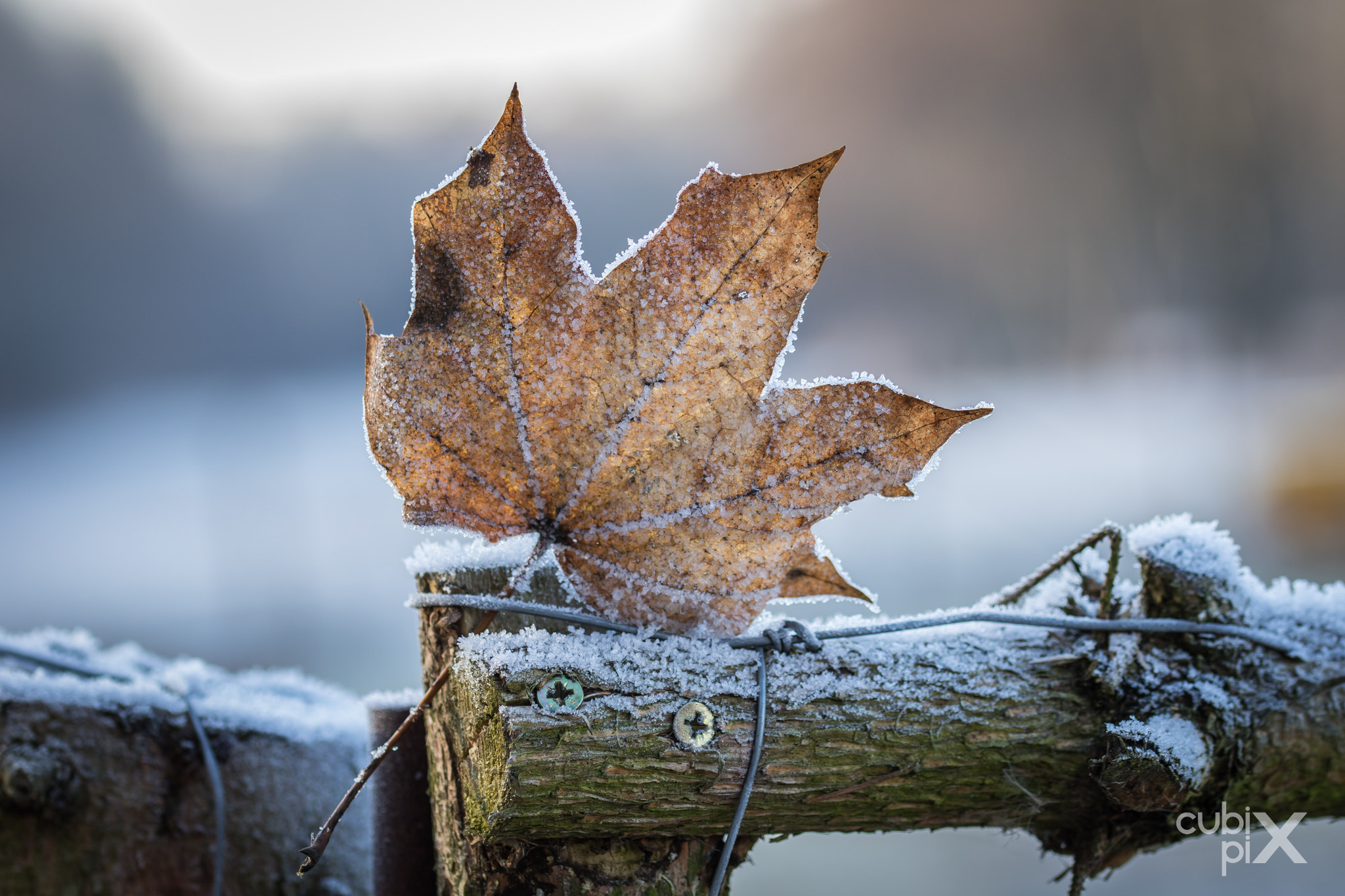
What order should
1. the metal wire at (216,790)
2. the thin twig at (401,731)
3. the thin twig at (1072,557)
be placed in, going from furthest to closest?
the metal wire at (216,790) → the thin twig at (1072,557) → the thin twig at (401,731)

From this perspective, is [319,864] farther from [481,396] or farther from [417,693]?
[481,396]

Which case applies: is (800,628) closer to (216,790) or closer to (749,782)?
(749,782)

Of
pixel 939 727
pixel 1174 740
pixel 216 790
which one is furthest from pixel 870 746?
pixel 216 790

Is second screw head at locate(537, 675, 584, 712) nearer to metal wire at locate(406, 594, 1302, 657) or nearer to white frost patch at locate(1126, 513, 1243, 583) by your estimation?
metal wire at locate(406, 594, 1302, 657)

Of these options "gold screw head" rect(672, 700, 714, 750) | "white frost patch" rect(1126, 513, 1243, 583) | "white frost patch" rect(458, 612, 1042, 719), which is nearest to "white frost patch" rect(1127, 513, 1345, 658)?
"white frost patch" rect(1126, 513, 1243, 583)

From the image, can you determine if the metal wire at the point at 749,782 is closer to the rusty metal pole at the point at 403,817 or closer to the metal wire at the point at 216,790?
the rusty metal pole at the point at 403,817

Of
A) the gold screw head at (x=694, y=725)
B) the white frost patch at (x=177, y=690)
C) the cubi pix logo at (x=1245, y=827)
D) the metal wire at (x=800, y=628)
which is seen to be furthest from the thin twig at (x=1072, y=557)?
the white frost patch at (x=177, y=690)

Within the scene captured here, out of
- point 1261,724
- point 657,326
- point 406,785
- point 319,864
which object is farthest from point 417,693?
→ point 1261,724
